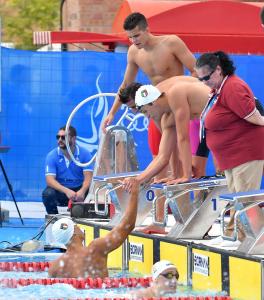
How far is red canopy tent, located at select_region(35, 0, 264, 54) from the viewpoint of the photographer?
16.0 metres

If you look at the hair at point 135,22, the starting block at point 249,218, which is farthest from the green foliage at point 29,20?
the starting block at point 249,218

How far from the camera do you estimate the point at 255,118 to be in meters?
7.95

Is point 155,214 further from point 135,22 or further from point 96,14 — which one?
point 96,14

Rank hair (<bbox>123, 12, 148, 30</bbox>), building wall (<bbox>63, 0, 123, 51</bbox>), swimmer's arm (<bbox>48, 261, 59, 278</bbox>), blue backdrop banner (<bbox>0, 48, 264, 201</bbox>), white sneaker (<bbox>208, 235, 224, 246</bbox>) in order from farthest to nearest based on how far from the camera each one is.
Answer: building wall (<bbox>63, 0, 123, 51</bbox>)
blue backdrop banner (<bbox>0, 48, 264, 201</bbox>)
hair (<bbox>123, 12, 148, 30</bbox>)
swimmer's arm (<bbox>48, 261, 59, 278</bbox>)
white sneaker (<bbox>208, 235, 224, 246</bbox>)

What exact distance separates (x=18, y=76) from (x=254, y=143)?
6231 mm

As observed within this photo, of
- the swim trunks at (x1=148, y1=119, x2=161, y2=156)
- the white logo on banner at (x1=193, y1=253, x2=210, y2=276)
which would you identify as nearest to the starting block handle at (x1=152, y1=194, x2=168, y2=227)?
the white logo on banner at (x1=193, y1=253, x2=210, y2=276)

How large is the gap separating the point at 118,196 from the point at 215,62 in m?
2.26

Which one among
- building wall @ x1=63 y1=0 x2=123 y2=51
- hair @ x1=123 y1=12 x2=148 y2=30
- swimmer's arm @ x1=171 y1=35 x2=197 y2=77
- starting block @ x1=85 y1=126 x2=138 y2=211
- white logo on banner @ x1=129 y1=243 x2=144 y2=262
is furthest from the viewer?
building wall @ x1=63 y1=0 x2=123 y2=51

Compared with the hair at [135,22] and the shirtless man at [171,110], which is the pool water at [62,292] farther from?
the hair at [135,22]

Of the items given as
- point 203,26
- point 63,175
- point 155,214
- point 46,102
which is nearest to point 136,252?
point 155,214

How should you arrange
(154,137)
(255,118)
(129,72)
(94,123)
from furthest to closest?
(94,123) → (129,72) → (154,137) → (255,118)

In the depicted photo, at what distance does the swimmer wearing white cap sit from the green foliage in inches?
897

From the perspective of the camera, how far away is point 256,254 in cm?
758

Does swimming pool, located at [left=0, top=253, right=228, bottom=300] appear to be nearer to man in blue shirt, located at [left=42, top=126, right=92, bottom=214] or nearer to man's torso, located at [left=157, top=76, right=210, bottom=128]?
man's torso, located at [left=157, top=76, right=210, bottom=128]
